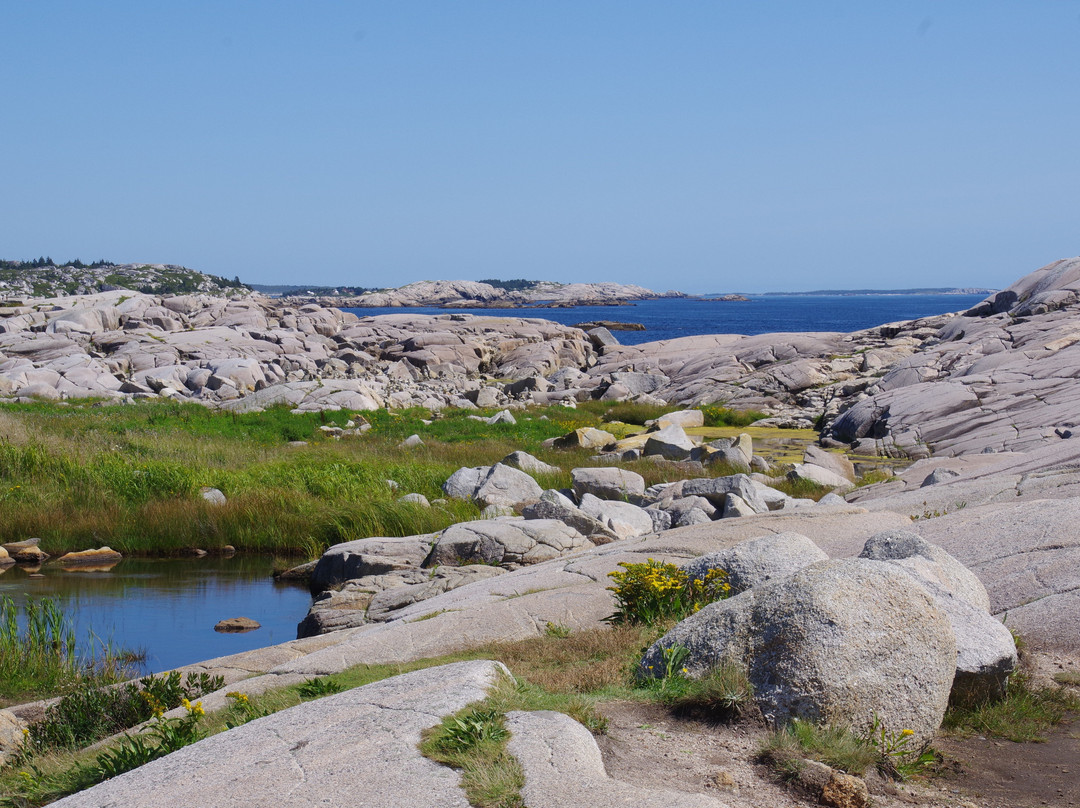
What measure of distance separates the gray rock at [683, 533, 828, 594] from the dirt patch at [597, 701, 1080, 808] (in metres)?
2.10

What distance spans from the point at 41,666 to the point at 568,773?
24.3 feet

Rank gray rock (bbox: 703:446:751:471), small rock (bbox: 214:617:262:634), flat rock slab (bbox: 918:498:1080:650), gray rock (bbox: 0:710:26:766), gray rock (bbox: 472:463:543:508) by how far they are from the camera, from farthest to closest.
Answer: gray rock (bbox: 703:446:751:471) → gray rock (bbox: 472:463:543:508) → small rock (bbox: 214:617:262:634) → flat rock slab (bbox: 918:498:1080:650) → gray rock (bbox: 0:710:26:766)

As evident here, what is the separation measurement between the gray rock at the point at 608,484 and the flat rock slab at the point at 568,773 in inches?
542

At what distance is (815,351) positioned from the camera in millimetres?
47094

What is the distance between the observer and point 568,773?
4.51 meters

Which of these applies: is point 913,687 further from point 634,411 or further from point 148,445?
point 634,411

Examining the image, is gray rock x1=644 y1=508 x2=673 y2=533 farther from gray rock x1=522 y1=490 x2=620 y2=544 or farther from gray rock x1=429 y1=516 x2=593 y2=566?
gray rock x1=429 y1=516 x2=593 y2=566

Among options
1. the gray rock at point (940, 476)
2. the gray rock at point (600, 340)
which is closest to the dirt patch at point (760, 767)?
the gray rock at point (940, 476)

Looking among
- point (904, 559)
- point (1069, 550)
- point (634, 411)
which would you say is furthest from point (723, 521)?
point (634, 411)

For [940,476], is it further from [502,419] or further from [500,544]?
[502,419]

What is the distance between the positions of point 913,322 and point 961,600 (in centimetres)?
4848

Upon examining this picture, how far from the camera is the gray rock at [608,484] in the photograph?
62.4 feet

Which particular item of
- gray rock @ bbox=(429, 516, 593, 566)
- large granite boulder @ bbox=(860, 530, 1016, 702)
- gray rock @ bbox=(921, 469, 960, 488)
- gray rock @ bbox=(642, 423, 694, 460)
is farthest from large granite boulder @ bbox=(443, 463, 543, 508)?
large granite boulder @ bbox=(860, 530, 1016, 702)

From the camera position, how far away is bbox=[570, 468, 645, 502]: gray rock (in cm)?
1902
